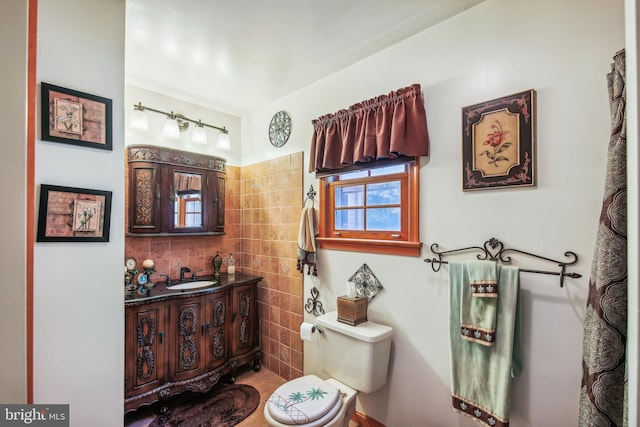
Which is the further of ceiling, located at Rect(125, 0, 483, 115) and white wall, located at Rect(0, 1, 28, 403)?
ceiling, located at Rect(125, 0, 483, 115)

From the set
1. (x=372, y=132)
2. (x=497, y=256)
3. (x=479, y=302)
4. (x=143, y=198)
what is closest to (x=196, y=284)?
(x=143, y=198)

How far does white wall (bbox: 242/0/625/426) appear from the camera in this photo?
116 centimetres

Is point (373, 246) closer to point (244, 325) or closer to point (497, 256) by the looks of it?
point (497, 256)

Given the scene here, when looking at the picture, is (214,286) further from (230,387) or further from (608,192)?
(608,192)

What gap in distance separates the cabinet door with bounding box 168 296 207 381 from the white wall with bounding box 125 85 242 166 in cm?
141

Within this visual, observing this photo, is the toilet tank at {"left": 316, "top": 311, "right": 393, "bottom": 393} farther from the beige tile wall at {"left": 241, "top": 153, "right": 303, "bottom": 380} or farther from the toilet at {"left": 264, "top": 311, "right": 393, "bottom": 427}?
the beige tile wall at {"left": 241, "top": 153, "right": 303, "bottom": 380}

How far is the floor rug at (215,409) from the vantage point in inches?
75.7

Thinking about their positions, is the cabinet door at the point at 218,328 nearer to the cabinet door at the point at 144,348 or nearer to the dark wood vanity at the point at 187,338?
the dark wood vanity at the point at 187,338

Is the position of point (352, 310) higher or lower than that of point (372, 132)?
lower

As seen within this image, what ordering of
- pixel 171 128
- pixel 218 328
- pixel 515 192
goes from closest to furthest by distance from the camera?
pixel 515 192
pixel 218 328
pixel 171 128

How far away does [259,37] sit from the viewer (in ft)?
5.64

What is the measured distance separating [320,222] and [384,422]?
139 cm

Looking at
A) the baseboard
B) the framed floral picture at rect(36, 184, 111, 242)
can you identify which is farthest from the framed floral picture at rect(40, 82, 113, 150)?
the baseboard

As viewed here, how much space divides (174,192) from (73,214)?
1.20m
